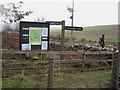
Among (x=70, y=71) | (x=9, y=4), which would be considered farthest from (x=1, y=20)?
(x=70, y=71)

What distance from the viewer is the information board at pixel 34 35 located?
6591 mm

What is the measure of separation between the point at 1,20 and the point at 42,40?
4296 mm

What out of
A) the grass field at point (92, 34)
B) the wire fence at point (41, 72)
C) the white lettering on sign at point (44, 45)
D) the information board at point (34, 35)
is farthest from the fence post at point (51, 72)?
the grass field at point (92, 34)

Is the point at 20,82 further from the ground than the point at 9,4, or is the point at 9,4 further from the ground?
the point at 9,4

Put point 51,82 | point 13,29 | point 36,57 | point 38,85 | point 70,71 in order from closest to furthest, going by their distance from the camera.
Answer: point 51,82 → point 38,85 → point 70,71 → point 36,57 → point 13,29

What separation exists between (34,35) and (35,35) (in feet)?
0.16

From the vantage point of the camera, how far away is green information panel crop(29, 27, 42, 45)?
6691 mm

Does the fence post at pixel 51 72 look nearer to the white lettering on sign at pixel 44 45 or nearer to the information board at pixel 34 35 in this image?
the information board at pixel 34 35

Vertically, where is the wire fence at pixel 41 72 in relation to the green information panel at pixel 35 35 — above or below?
below

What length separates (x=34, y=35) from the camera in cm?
670

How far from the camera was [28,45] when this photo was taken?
6.68m

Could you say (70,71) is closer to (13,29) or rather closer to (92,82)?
(92,82)

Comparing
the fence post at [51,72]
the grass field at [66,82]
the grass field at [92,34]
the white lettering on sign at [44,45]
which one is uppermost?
the grass field at [92,34]

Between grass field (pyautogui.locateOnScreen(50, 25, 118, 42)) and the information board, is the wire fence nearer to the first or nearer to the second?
the information board
